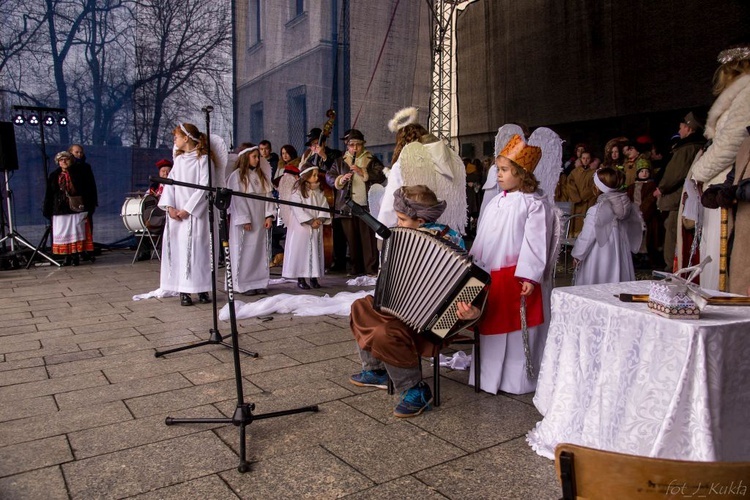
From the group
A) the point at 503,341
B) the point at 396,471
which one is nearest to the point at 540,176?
the point at 503,341

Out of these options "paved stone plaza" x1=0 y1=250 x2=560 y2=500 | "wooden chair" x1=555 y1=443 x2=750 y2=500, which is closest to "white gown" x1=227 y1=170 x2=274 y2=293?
"paved stone plaza" x1=0 y1=250 x2=560 y2=500

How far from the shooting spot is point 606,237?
5156 millimetres

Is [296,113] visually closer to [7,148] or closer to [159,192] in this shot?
[159,192]

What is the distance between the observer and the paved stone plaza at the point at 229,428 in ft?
8.60

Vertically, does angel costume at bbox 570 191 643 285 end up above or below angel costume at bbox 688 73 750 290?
below

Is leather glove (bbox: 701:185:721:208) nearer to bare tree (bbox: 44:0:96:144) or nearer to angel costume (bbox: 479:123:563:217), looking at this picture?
angel costume (bbox: 479:123:563:217)

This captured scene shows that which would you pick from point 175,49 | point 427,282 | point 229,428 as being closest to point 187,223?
point 229,428

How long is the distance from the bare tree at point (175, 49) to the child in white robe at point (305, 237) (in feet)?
13.5

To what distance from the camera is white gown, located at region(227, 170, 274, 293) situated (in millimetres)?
6949

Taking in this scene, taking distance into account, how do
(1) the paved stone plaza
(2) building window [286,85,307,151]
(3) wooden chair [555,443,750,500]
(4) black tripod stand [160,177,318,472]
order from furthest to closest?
1. (2) building window [286,85,307,151]
2. (4) black tripod stand [160,177,318,472]
3. (1) the paved stone plaza
4. (3) wooden chair [555,443,750,500]

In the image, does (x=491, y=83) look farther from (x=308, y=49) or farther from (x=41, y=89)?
(x=41, y=89)

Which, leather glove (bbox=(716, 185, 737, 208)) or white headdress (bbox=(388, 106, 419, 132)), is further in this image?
white headdress (bbox=(388, 106, 419, 132))

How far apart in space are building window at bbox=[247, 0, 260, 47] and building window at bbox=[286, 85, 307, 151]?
0.98 metres

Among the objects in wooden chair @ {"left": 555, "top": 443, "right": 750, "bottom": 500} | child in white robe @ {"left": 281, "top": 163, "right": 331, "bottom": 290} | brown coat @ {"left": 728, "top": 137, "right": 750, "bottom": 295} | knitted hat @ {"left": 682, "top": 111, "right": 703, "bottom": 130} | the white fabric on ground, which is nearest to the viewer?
wooden chair @ {"left": 555, "top": 443, "right": 750, "bottom": 500}
